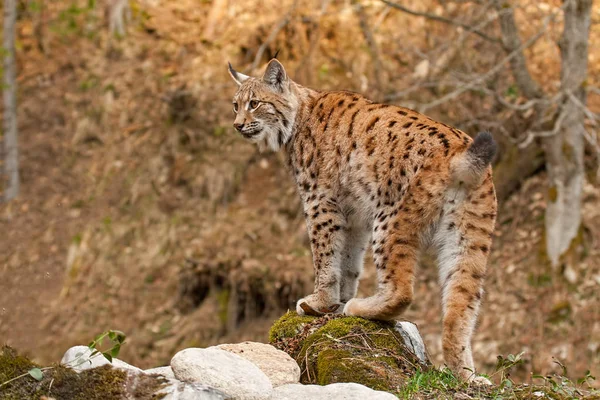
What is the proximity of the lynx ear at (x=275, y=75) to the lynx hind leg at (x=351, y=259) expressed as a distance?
1.48 meters

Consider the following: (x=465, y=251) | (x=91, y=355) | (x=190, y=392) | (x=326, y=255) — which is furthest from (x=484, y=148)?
(x=91, y=355)

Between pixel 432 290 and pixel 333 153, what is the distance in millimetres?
6397

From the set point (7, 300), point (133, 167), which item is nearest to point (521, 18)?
point (133, 167)

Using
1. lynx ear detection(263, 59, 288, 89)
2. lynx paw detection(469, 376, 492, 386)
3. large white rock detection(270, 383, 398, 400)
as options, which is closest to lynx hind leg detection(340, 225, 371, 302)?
lynx ear detection(263, 59, 288, 89)

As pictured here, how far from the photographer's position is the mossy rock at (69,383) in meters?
4.50

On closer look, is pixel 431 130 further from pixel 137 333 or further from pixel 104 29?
pixel 104 29

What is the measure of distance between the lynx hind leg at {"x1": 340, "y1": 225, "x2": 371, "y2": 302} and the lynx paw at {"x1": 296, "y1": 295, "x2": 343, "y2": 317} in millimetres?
340

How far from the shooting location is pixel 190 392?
15.0 ft

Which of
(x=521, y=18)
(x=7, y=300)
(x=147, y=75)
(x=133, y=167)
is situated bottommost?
(x=7, y=300)

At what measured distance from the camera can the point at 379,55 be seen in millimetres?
15070

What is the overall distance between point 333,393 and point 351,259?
2.47 metres

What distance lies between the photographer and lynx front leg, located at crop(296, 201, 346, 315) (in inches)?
265

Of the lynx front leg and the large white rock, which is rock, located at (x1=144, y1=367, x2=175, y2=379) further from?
the lynx front leg

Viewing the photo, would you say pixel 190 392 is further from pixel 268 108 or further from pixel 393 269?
A: pixel 268 108
